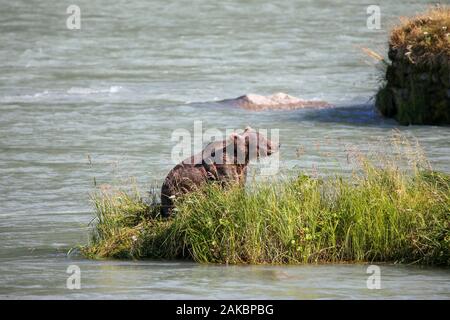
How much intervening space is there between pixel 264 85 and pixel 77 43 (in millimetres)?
10065

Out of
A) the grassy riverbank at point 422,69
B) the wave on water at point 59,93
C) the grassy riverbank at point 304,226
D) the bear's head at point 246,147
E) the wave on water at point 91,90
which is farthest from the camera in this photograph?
the wave on water at point 91,90

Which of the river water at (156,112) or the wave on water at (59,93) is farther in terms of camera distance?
the wave on water at (59,93)

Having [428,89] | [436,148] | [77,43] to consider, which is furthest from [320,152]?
[77,43]

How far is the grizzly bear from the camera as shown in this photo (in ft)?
45.8

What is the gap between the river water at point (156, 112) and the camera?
12.6m

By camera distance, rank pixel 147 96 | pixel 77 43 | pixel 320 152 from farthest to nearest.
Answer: pixel 77 43 < pixel 147 96 < pixel 320 152

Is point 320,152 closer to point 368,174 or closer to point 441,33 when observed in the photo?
point 441,33

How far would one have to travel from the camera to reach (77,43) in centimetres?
4159

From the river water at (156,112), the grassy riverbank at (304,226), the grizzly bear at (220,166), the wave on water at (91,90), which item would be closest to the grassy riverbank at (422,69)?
the river water at (156,112)

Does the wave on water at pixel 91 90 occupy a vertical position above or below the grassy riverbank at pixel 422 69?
below

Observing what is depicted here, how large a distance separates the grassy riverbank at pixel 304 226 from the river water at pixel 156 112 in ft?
0.87

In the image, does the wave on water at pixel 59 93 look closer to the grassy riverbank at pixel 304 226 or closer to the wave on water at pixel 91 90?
the wave on water at pixel 91 90

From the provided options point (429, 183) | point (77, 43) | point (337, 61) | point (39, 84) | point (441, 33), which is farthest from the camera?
point (77, 43)

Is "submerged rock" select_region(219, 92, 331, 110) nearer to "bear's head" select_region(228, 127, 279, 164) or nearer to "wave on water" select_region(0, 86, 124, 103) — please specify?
"wave on water" select_region(0, 86, 124, 103)
